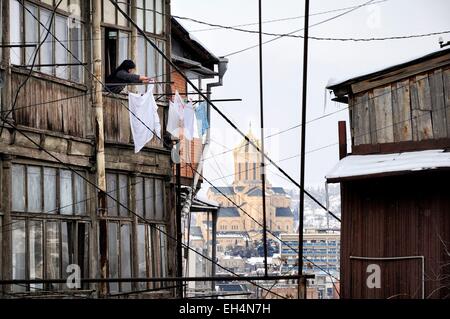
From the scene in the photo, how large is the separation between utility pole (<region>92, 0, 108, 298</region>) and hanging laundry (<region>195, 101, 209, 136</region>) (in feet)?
18.6

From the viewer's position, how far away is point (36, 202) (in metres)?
24.7

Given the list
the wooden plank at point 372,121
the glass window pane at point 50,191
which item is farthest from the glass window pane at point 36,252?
the wooden plank at point 372,121

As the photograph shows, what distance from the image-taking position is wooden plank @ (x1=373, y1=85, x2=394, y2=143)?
24.2 m

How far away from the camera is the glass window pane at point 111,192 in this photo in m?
27.5

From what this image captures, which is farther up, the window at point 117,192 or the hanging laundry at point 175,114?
the hanging laundry at point 175,114

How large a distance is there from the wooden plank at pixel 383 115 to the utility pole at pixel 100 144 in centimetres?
580

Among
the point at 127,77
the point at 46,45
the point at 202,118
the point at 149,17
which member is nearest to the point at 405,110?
the point at 127,77

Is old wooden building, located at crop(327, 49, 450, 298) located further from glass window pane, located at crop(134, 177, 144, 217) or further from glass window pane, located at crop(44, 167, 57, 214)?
glass window pane, located at crop(44, 167, 57, 214)

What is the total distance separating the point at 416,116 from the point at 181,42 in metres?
12.1

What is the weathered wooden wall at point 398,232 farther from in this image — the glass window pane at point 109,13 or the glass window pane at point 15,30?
the glass window pane at point 109,13

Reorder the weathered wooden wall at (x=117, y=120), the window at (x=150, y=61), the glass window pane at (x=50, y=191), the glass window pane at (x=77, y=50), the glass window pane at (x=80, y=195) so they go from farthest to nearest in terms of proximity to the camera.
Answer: the window at (x=150, y=61)
the weathered wooden wall at (x=117, y=120)
the glass window pane at (x=77, y=50)
the glass window pane at (x=80, y=195)
the glass window pane at (x=50, y=191)

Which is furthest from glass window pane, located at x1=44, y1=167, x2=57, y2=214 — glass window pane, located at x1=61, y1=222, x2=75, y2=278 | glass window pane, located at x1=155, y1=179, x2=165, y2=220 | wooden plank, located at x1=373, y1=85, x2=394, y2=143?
wooden plank, located at x1=373, y1=85, x2=394, y2=143

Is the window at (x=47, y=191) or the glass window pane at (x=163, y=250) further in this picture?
the glass window pane at (x=163, y=250)
